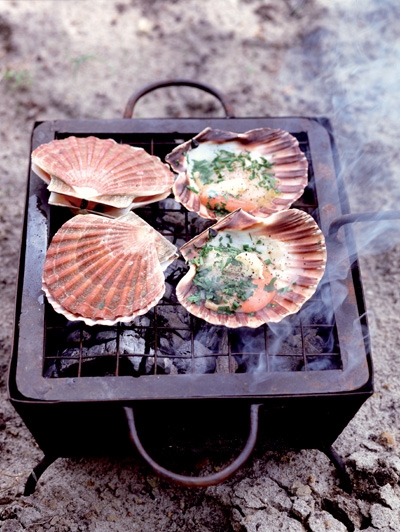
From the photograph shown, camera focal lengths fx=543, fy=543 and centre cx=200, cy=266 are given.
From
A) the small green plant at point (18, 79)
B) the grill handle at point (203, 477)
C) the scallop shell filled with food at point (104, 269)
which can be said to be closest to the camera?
the grill handle at point (203, 477)

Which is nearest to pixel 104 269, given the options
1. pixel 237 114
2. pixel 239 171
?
pixel 239 171

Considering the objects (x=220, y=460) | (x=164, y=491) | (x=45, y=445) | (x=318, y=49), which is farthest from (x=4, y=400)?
(x=318, y=49)

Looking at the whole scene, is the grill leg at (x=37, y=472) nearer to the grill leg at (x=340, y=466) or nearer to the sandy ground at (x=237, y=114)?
the sandy ground at (x=237, y=114)

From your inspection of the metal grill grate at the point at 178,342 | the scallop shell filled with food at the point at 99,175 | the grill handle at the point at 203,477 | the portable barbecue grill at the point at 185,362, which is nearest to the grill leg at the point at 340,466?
the portable barbecue grill at the point at 185,362

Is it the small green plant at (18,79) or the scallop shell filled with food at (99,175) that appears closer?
the scallop shell filled with food at (99,175)

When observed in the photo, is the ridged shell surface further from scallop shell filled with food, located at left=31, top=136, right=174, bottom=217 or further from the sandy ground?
the sandy ground

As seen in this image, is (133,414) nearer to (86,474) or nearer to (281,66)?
(86,474)

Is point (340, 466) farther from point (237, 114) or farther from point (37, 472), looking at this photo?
point (237, 114)
